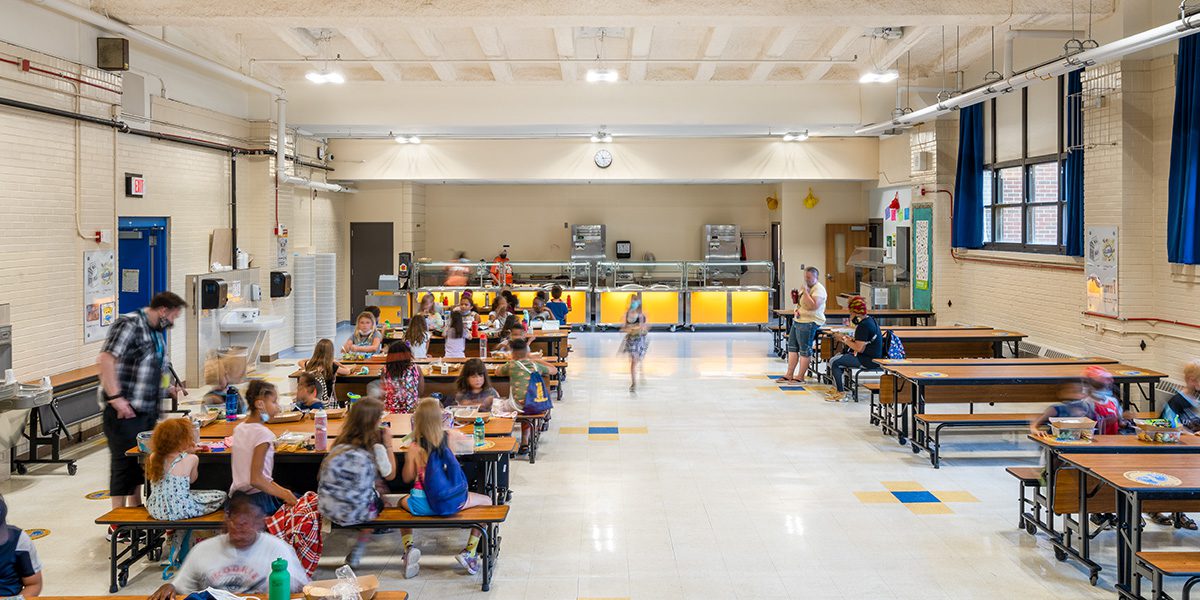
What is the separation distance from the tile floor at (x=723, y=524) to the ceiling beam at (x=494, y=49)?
15.5 feet

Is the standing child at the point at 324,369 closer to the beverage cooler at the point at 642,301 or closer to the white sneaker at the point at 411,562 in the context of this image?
the white sneaker at the point at 411,562

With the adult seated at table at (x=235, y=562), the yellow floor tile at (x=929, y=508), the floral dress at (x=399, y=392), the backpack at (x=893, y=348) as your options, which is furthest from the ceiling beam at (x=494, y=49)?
the adult seated at table at (x=235, y=562)

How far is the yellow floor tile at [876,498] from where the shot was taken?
275 inches

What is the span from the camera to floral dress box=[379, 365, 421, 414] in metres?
7.38

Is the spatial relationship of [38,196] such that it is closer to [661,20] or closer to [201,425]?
[201,425]

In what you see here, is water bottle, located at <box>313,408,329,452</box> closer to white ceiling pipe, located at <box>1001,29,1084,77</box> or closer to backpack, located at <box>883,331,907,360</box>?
backpack, located at <box>883,331,907,360</box>

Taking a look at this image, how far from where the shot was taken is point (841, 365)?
36.4 ft

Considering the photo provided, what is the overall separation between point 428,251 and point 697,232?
5.89 meters

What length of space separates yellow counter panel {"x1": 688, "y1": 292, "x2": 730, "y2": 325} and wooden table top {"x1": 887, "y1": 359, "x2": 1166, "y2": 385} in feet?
30.1

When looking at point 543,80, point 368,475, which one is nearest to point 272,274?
point 543,80

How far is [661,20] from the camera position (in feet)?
28.7

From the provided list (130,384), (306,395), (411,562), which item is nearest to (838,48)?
(306,395)

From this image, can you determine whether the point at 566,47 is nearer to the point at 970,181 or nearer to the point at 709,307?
the point at 970,181

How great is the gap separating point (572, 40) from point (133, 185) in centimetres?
547
